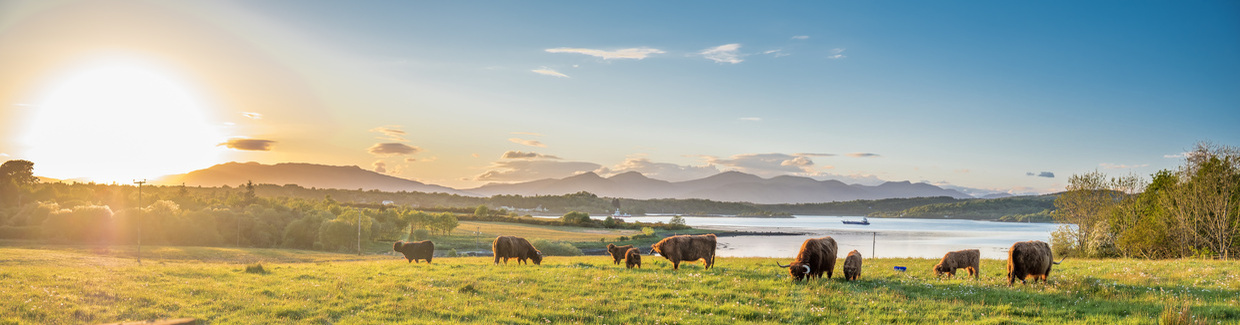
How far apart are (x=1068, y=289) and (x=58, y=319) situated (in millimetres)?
21899

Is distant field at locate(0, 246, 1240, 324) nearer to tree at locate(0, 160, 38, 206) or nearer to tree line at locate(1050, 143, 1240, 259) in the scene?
tree line at locate(1050, 143, 1240, 259)

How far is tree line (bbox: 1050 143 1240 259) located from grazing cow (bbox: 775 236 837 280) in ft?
100

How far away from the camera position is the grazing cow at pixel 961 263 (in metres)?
19.2

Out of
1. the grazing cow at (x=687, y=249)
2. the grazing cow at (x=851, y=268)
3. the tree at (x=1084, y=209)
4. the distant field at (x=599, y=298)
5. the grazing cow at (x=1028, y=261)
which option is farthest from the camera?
the tree at (x=1084, y=209)

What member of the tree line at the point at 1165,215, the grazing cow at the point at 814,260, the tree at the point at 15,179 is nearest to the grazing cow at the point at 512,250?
the grazing cow at the point at 814,260

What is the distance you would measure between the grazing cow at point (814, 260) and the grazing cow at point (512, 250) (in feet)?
42.8

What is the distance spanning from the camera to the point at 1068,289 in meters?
14.9

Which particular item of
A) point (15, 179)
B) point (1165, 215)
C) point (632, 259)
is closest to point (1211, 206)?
point (1165, 215)

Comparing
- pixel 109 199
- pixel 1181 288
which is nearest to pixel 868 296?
pixel 1181 288

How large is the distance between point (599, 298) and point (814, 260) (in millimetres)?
7079

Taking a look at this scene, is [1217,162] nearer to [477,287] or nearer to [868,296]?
[868,296]

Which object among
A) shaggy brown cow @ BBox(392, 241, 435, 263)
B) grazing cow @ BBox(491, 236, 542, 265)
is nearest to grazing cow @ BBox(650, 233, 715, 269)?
grazing cow @ BBox(491, 236, 542, 265)

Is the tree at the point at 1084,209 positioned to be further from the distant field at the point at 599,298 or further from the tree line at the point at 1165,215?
the distant field at the point at 599,298

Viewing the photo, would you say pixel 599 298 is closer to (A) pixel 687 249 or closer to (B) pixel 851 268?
(B) pixel 851 268
